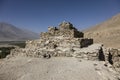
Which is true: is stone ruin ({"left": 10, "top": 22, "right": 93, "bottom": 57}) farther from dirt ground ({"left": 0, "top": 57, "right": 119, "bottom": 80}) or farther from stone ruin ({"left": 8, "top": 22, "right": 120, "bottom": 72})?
dirt ground ({"left": 0, "top": 57, "right": 119, "bottom": 80})

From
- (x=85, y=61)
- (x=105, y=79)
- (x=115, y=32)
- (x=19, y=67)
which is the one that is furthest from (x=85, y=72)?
(x=115, y=32)

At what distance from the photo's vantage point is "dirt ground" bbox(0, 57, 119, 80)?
→ 8.77 m

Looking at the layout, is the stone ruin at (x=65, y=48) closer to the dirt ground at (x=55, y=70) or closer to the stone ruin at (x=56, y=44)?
the stone ruin at (x=56, y=44)

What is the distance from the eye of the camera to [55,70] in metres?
9.54

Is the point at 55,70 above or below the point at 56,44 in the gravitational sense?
below

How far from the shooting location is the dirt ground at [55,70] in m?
8.77

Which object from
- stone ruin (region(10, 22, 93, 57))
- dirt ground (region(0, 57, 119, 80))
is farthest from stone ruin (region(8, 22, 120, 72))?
dirt ground (region(0, 57, 119, 80))

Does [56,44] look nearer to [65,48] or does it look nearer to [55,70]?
[65,48]

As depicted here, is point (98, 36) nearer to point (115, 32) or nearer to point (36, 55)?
point (115, 32)

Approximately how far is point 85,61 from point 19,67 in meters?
4.02

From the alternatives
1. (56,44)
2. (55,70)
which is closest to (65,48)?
(56,44)

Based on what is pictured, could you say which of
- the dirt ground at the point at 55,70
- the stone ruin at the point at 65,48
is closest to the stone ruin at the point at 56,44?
the stone ruin at the point at 65,48

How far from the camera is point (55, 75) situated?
8859 mm

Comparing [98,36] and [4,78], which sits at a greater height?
[98,36]
